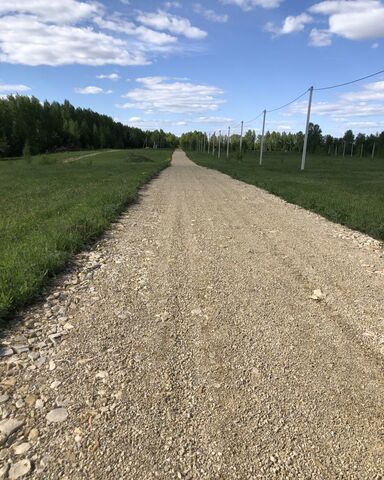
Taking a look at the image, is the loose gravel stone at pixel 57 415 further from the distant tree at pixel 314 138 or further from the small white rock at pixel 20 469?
the distant tree at pixel 314 138

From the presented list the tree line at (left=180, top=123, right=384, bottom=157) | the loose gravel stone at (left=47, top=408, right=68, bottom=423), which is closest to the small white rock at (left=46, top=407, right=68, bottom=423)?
the loose gravel stone at (left=47, top=408, right=68, bottom=423)

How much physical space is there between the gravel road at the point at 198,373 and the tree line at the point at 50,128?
207ft

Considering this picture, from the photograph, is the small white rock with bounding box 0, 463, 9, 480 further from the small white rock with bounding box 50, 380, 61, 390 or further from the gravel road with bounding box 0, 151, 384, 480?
the small white rock with bounding box 50, 380, 61, 390

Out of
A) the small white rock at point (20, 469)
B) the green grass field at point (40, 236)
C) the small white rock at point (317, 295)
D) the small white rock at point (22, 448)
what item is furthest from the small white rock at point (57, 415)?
the small white rock at point (317, 295)

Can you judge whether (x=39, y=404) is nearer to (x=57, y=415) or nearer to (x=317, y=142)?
(x=57, y=415)

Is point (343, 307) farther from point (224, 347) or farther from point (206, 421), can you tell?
point (206, 421)

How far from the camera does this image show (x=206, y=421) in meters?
2.78

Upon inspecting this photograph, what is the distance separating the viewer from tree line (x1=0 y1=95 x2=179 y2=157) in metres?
87.7

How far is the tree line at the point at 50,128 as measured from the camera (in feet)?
288

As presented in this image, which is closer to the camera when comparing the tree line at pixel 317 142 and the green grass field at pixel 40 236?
the green grass field at pixel 40 236

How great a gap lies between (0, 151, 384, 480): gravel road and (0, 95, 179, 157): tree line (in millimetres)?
63043

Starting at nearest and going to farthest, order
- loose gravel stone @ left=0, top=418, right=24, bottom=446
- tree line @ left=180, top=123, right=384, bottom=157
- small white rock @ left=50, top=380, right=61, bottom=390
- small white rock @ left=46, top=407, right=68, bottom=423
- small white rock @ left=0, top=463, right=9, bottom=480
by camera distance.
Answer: small white rock @ left=0, top=463, right=9, bottom=480 < loose gravel stone @ left=0, top=418, right=24, bottom=446 < small white rock @ left=46, top=407, right=68, bottom=423 < small white rock @ left=50, top=380, right=61, bottom=390 < tree line @ left=180, top=123, right=384, bottom=157

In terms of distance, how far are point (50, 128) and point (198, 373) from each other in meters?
111

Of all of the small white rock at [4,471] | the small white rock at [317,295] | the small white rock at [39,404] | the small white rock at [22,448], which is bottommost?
the small white rock at [39,404]
